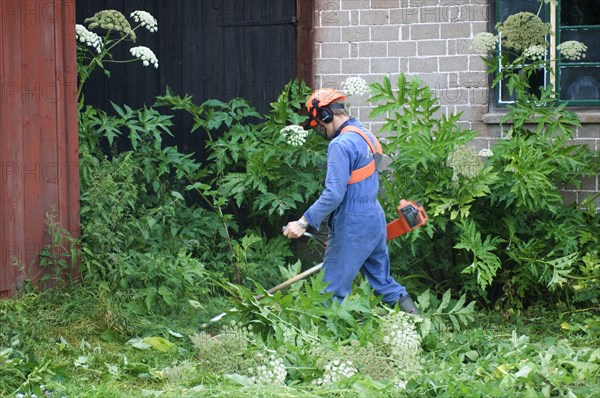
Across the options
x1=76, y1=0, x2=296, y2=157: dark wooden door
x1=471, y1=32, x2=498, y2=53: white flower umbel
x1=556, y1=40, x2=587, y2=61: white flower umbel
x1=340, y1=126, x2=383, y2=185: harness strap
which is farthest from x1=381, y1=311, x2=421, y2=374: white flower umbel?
x1=76, y1=0, x2=296, y2=157: dark wooden door

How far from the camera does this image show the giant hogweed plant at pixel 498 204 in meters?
8.27

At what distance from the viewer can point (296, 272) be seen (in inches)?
312

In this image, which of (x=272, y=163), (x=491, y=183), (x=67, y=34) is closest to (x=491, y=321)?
(x=491, y=183)

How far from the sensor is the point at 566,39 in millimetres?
9570

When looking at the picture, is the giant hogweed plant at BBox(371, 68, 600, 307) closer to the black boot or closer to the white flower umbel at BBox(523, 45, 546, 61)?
the white flower umbel at BBox(523, 45, 546, 61)

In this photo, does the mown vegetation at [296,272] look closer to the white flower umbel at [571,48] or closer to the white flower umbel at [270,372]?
the white flower umbel at [270,372]

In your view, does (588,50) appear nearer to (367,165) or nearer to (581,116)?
(581,116)

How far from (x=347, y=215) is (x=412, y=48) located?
9.45 feet

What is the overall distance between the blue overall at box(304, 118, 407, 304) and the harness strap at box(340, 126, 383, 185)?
29mm

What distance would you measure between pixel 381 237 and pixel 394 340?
5.04ft

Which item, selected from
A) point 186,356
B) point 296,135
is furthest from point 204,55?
point 186,356

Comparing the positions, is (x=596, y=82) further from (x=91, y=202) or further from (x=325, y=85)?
(x=91, y=202)

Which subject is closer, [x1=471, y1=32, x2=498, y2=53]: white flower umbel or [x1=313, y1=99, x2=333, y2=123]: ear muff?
[x1=313, y1=99, x2=333, y2=123]: ear muff

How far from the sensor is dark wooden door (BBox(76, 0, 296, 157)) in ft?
33.5
